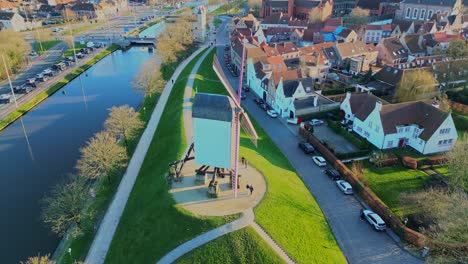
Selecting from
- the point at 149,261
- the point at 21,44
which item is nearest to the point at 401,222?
the point at 149,261

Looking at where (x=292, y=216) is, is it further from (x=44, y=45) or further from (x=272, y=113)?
(x=44, y=45)

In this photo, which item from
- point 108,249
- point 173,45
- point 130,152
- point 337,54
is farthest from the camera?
point 173,45

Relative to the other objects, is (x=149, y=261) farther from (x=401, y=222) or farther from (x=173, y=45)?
(x=173, y=45)

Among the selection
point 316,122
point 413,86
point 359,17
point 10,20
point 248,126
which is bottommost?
point 316,122

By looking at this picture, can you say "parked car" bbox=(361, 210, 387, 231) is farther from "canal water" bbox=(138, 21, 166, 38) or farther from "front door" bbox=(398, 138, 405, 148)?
"canal water" bbox=(138, 21, 166, 38)

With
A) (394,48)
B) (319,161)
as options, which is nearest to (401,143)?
(319,161)

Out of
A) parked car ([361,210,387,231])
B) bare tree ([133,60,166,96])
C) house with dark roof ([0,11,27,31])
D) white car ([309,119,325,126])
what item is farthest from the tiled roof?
house with dark roof ([0,11,27,31])
